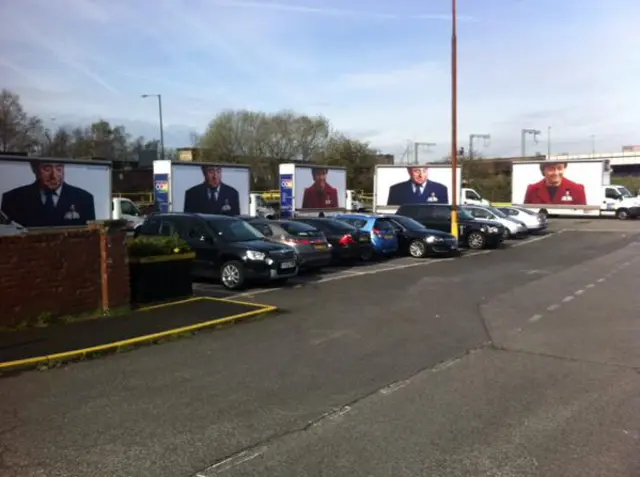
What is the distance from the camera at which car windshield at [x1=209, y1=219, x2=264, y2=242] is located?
1394 centimetres

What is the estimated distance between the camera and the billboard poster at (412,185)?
3966cm

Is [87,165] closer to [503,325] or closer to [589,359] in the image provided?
[503,325]

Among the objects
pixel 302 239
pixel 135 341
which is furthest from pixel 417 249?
pixel 135 341

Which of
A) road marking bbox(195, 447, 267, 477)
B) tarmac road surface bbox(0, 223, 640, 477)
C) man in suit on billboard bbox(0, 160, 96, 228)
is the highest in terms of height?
man in suit on billboard bbox(0, 160, 96, 228)

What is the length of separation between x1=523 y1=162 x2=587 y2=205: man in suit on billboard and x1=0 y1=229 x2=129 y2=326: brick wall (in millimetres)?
38886

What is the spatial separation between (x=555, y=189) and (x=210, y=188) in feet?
85.7

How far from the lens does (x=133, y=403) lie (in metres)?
5.66

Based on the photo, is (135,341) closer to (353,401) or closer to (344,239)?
(353,401)

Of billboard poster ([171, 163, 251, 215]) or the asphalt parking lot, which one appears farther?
billboard poster ([171, 163, 251, 215])

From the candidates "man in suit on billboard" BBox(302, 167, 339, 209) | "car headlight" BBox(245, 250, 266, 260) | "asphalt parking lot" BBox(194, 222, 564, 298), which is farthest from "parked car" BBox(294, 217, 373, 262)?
"man in suit on billboard" BBox(302, 167, 339, 209)

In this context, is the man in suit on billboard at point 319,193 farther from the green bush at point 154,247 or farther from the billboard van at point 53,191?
the green bush at point 154,247

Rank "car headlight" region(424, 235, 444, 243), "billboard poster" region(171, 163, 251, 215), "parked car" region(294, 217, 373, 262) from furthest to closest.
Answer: "billboard poster" region(171, 163, 251, 215) → "car headlight" region(424, 235, 444, 243) → "parked car" region(294, 217, 373, 262)

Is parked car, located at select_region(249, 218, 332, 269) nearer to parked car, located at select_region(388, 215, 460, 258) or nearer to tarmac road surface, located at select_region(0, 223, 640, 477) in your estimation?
parked car, located at select_region(388, 215, 460, 258)

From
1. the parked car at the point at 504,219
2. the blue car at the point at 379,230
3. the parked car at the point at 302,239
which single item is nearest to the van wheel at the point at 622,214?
the parked car at the point at 504,219
